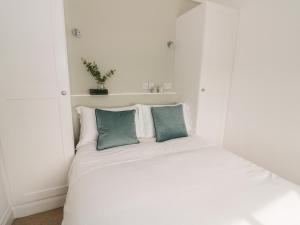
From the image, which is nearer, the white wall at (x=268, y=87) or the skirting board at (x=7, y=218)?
the skirting board at (x=7, y=218)

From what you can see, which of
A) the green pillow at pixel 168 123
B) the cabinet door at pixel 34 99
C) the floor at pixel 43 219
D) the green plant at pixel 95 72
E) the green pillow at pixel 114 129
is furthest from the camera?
the green plant at pixel 95 72

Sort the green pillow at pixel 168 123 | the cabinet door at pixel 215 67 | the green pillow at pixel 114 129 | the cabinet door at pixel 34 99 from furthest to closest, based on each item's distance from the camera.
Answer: the cabinet door at pixel 215 67 < the green pillow at pixel 168 123 < the green pillow at pixel 114 129 < the cabinet door at pixel 34 99

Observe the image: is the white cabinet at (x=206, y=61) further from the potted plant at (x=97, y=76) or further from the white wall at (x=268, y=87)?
the potted plant at (x=97, y=76)

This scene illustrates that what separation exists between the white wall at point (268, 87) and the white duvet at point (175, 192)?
0.82 m

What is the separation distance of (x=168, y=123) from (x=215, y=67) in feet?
3.43

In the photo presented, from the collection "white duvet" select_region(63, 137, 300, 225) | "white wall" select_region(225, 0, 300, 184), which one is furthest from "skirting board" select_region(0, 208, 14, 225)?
"white wall" select_region(225, 0, 300, 184)

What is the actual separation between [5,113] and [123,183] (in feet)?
3.82

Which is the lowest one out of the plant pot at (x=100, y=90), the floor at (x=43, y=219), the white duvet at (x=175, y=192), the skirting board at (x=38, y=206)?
the floor at (x=43, y=219)

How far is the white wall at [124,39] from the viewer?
1.95m

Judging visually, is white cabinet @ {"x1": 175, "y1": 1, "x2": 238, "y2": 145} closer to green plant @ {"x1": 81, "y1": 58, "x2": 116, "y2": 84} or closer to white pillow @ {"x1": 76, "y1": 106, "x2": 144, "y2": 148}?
green plant @ {"x1": 81, "y1": 58, "x2": 116, "y2": 84}

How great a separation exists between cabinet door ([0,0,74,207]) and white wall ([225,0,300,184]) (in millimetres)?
2153

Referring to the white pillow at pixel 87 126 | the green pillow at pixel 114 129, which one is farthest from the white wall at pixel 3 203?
the green pillow at pixel 114 129

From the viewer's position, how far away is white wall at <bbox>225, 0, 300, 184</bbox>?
175cm

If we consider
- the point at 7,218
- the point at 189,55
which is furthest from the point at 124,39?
the point at 7,218
